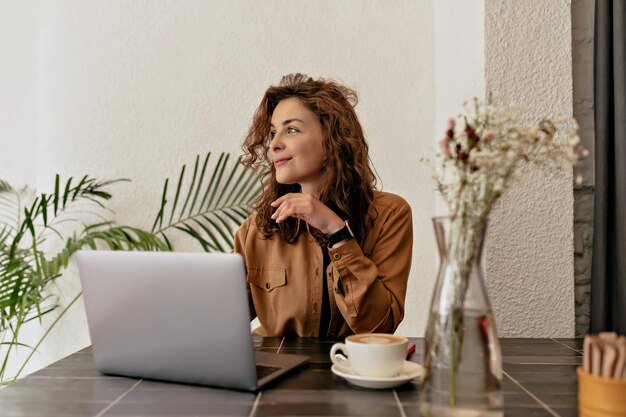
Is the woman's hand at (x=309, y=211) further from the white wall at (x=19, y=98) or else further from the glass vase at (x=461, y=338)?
the white wall at (x=19, y=98)

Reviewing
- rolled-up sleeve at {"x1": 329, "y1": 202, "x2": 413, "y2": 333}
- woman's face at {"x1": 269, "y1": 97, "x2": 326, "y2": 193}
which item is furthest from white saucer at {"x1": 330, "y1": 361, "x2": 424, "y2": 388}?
woman's face at {"x1": 269, "y1": 97, "x2": 326, "y2": 193}

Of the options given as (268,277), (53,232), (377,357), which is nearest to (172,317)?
(377,357)

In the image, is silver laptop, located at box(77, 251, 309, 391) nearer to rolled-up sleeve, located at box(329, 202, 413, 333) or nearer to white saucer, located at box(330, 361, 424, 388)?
white saucer, located at box(330, 361, 424, 388)

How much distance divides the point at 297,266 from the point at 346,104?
0.59 metres

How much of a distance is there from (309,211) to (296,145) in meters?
0.34

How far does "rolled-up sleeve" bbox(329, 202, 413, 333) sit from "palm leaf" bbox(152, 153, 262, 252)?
1.22 m

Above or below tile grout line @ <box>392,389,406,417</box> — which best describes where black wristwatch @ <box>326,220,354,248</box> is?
above

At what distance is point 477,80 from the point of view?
2.16 m

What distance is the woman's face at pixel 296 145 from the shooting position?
1.94 m

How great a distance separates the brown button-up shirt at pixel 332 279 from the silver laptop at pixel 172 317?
59cm

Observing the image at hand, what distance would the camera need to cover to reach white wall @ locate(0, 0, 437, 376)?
9.92 feet

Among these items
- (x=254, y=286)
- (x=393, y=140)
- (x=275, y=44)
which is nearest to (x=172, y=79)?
(x=275, y=44)

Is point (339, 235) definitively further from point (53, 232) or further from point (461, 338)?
point (53, 232)

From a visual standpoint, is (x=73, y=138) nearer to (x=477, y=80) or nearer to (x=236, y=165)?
(x=236, y=165)
